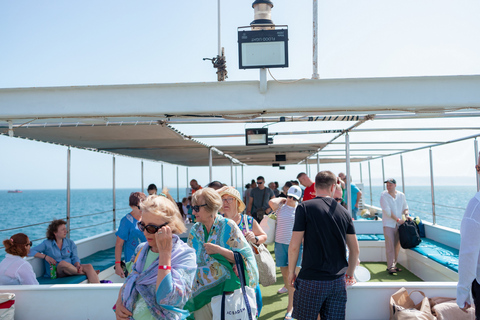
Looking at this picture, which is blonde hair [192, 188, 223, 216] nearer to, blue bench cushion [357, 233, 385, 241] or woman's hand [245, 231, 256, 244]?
woman's hand [245, 231, 256, 244]

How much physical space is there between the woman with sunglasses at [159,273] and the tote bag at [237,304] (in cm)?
45

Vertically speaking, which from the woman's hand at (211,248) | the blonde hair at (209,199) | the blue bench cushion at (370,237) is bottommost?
the blue bench cushion at (370,237)

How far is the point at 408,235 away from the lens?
6.32m

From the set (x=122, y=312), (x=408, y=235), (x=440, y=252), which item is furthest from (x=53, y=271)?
(x=440, y=252)

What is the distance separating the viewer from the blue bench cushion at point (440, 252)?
215 inches

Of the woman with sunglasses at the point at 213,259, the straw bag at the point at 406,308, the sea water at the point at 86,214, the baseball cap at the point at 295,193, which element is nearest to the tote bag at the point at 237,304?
the woman with sunglasses at the point at 213,259

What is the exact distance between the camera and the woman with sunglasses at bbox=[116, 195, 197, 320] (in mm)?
1949

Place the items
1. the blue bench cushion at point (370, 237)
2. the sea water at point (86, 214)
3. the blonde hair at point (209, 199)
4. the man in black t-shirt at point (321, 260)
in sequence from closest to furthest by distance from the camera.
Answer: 1. the blonde hair at point (209, 199)
2. the man in black t-shirt at point (321, 260)
3. the blue bench cushion at point (370, 237)
4. the sea water at point (86, 214)

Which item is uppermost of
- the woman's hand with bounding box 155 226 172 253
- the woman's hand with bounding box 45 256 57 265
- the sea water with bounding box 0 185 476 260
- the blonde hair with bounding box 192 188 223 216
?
the blonde hair with bounding box 192 188 223 216

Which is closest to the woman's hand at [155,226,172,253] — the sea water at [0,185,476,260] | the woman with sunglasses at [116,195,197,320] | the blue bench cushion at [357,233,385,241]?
the woman with sunglasses at [116,195,197,320]

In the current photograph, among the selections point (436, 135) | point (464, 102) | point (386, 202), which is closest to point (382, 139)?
point (436, 135)

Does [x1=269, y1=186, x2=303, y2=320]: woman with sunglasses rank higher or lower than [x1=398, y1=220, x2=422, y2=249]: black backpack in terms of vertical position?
higher

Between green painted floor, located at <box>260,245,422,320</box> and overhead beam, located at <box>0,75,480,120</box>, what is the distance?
2.32 m

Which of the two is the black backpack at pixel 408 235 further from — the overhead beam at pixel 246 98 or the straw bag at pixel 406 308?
the overhead beam at pixel 246 98
